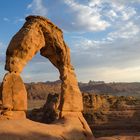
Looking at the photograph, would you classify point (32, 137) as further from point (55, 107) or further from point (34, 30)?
point (55, 107)

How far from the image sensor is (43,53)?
17344mm

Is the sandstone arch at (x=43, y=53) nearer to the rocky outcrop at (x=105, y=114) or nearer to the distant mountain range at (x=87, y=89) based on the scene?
the rocky outcrop at (x=105, y=114)

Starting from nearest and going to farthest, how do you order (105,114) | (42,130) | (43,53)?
(42,130) → (43,53) → (105,114)

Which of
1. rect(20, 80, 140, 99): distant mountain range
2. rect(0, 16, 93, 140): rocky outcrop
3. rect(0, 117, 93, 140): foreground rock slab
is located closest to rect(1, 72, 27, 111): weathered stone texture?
rect(0, 16, 93, 140): rocky outcrop

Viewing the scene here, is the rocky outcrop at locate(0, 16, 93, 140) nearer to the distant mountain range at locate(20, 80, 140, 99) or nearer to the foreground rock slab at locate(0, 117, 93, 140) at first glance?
the foreground rock slab at locate(0, 117, 93, 140)

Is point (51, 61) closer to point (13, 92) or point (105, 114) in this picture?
point (13, 92)

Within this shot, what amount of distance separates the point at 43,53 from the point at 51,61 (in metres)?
0.63

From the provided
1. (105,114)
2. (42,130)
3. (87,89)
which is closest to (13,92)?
(42,130)

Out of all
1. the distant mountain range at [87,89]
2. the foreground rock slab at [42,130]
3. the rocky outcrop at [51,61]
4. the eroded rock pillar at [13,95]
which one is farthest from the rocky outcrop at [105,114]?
the distant mountain range at [87,89]

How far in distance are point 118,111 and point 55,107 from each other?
21.6ft

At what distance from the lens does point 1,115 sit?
1317cm

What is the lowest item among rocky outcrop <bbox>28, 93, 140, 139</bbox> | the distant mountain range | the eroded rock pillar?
rocky outcrop <bbox>28, 93, 140, 139</bbox>

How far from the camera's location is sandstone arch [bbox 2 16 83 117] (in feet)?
47.6

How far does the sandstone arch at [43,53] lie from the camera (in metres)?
14.5
